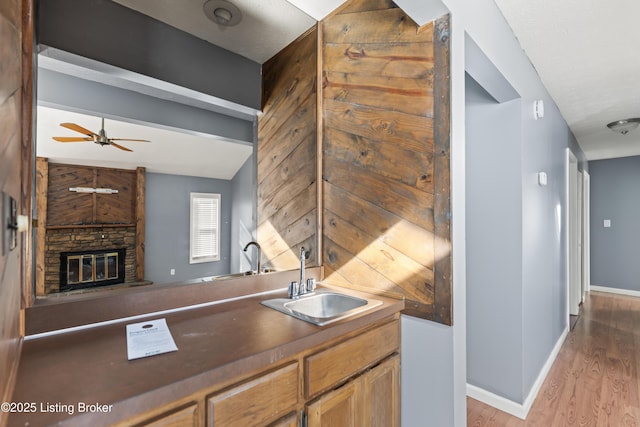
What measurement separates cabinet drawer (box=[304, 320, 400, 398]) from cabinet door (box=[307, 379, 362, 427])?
4 centimetres

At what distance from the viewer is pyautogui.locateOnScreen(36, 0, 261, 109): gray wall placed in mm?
1185

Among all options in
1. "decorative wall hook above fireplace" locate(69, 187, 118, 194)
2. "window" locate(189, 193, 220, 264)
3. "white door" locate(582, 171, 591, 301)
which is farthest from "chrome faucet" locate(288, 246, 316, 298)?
"white door" locate(582, 171, 591, 301)

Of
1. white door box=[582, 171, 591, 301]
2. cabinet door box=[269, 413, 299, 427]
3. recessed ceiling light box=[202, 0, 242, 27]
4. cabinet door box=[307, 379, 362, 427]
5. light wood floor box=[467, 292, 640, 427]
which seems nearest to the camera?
cabinet door box=[269, 413, 299, 427]

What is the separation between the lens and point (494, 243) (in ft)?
7.19

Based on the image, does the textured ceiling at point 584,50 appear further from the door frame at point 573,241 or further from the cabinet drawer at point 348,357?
the cabinet drawer at point 348,357

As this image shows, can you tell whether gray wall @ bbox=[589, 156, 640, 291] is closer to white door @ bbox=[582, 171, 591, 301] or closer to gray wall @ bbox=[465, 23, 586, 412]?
white door @ bbox=[582, 171, 591, 301]

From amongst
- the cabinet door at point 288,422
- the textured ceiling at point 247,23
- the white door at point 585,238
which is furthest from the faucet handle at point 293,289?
the white door at point 585,238

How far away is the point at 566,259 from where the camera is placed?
11.5ft

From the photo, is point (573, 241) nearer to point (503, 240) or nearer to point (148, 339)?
point (503, 240)

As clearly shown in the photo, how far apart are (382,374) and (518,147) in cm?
170

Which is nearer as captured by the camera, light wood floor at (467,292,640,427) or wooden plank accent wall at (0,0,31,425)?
wooden plank accent wall at (0,0,31,425)

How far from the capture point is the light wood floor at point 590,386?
2068 mm

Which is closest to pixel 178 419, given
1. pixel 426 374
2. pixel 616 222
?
pixel 426 374

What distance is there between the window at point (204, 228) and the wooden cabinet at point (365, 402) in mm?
829
